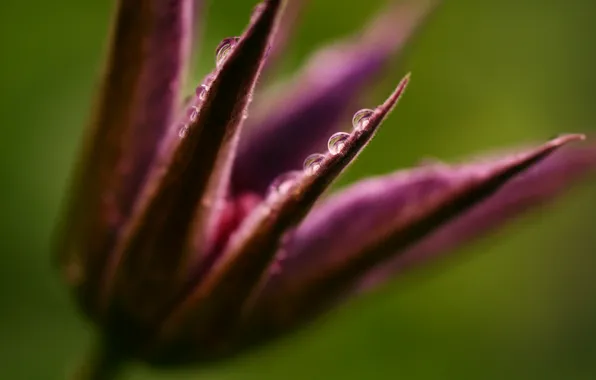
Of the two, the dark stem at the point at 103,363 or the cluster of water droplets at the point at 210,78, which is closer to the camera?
the cluster of water droplets at the point at 210,78

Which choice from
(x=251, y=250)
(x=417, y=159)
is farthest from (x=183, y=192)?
(x=417, y=159)

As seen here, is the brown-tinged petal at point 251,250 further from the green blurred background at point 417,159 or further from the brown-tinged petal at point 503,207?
Answer: the green blurred background at point 417,159

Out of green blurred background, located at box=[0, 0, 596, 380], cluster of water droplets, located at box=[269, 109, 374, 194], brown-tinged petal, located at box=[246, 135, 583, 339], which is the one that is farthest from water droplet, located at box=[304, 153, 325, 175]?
green blurred background, located at box=[0, 0, 596, 380]

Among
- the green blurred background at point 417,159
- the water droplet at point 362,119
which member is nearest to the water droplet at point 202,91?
the water droplet at point 362,119

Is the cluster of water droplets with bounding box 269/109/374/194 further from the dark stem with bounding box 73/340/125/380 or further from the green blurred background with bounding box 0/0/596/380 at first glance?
the green blurred background with bounding box 0/0/596/380

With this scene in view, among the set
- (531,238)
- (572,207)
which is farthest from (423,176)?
(572,207)

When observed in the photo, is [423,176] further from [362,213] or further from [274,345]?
[274,345]

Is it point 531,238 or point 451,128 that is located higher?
point 451,128
